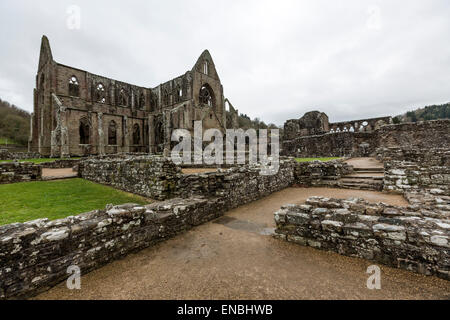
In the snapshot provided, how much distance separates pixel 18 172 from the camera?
10.6 m

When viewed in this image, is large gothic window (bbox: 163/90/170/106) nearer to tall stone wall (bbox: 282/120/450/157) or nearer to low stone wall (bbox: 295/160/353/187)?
tall stone wall (bbox: 282/120/450/157)

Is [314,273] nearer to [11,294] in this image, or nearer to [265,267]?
[265,267]

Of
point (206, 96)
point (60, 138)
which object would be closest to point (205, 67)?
point (206, 96)

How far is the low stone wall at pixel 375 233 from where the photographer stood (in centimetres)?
255

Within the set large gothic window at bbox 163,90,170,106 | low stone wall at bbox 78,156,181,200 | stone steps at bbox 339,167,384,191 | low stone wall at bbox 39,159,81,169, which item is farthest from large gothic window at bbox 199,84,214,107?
stone steps at bbox 339,167,384,191

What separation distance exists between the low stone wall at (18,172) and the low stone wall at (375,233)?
14.1 meters

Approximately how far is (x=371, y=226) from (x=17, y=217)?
7.76 meters

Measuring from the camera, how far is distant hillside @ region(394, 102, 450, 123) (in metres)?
47.7

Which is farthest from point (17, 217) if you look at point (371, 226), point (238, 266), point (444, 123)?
point (444, 123)

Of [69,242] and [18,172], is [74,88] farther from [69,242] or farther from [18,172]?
[69,242]

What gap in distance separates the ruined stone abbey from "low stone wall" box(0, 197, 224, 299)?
22.1 metres

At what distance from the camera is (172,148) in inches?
1005

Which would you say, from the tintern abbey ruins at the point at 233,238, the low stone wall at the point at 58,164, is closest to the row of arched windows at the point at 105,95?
the low stone wall at the point at 58,164

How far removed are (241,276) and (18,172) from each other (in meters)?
14.1
